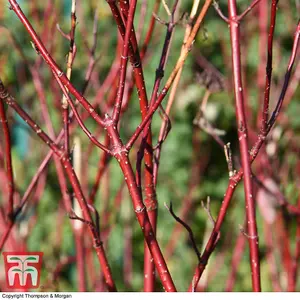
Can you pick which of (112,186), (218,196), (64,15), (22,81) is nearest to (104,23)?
(64,15)

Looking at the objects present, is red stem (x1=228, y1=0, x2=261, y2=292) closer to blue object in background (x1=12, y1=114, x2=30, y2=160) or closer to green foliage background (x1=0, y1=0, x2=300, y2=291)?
green foliage background (x1=0, y1=0, x2=300, y2=291)

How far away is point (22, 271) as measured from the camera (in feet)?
5.41

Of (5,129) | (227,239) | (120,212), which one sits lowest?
(5,129)

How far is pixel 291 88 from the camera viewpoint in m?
2.63

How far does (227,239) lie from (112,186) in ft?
2.94

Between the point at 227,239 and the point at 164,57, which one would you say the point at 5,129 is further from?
the point at 227,239

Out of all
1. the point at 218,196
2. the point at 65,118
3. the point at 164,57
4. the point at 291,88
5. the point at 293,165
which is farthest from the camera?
the point at 218,196

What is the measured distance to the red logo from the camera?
64.7 inches

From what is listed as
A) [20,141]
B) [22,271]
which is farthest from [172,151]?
[22,271]

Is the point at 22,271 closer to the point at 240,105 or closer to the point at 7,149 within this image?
the point at 7,149

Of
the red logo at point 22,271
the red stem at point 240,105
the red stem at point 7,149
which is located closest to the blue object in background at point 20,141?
the red logo at point 22,271

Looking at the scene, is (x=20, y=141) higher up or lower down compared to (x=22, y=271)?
higher up

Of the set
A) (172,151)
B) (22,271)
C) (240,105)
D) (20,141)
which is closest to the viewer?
(240,105)

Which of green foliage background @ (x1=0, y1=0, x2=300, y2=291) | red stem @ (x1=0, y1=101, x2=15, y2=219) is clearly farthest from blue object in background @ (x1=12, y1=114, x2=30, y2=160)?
red stem @ (x1=0, y1=101, x2=15, y2=219)
